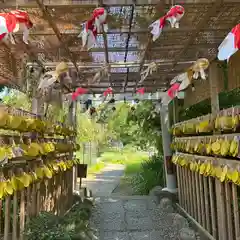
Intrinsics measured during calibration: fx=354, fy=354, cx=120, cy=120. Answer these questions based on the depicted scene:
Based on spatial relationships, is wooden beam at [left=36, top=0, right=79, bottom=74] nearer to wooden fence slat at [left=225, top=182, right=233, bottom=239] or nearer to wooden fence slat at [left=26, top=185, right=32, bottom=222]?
wooden fence slat at [left=26, top=185, right=32, bottom=222]

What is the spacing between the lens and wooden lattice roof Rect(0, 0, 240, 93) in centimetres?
281

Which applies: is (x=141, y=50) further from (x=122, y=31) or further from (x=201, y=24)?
(x=201, y=24)

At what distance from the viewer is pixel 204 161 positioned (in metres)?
3.99

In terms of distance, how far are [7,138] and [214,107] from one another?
233cm

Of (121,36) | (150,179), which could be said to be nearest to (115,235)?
(121,36)

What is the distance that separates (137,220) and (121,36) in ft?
10.2

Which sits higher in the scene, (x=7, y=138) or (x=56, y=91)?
(x=56, y=91)

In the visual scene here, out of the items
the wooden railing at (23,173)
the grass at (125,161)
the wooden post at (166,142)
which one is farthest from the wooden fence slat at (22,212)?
the grass at (125,161)

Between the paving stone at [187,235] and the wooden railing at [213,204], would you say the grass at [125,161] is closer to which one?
the wooden railing at [213,204]

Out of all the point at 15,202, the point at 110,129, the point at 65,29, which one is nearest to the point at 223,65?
the point at 65,29

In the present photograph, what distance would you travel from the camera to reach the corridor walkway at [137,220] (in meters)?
4.69

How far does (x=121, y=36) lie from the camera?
3.75 m

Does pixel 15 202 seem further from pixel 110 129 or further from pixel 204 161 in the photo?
pixel 110 129

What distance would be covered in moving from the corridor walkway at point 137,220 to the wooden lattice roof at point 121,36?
2.24m
